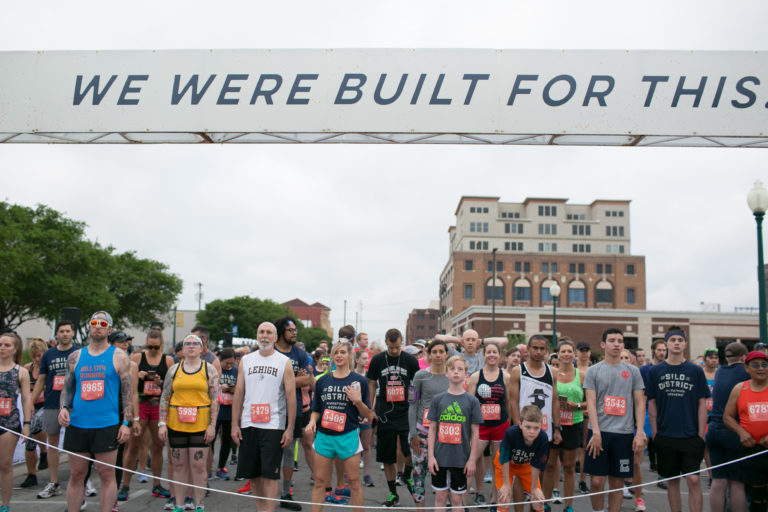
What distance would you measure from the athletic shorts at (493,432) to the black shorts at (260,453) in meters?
2.55

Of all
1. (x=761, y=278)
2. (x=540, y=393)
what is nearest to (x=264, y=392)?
(x=540, y=393)

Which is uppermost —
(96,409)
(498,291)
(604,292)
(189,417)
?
(604,292)

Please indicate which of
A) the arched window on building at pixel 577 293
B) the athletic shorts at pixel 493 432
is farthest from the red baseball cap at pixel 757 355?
the arched window on building at pixel 577 293

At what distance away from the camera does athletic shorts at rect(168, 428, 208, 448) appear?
679 centimetres

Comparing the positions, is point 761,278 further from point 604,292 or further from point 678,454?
point 604,292

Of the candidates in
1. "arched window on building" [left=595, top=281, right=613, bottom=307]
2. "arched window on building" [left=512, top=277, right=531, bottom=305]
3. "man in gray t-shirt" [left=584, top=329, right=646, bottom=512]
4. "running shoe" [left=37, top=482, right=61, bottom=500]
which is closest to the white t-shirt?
"running shoe" [left=37, top=482, right=61, bottom=500]

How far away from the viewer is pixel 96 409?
20.8 ft

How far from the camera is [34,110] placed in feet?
22.1

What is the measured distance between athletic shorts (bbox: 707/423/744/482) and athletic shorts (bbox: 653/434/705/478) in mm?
231

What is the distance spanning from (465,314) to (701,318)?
30001 mm

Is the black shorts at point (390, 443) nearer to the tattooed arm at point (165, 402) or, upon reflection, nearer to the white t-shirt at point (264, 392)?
the white t-shirt at point (264, 392)

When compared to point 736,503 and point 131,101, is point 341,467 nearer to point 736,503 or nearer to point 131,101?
point 736,503

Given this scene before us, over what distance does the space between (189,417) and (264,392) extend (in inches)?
41.8

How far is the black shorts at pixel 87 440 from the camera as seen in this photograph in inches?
246
